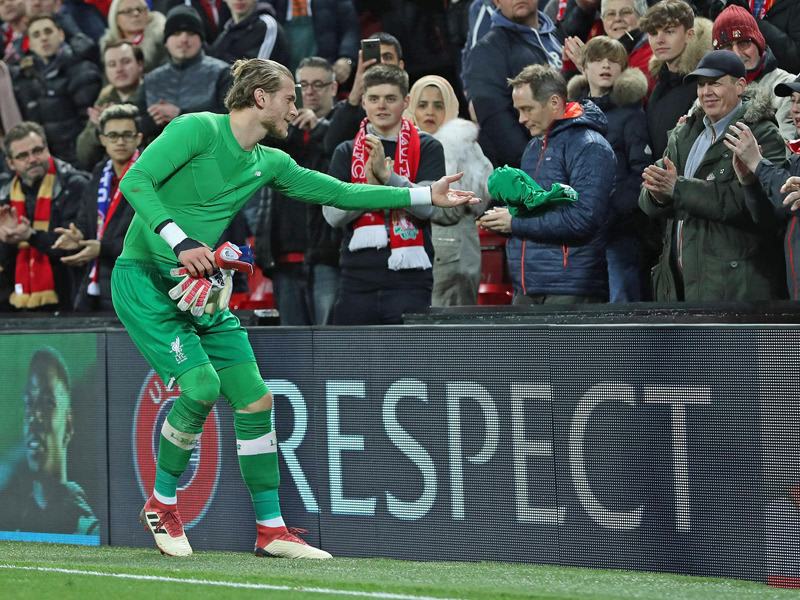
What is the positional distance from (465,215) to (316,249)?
1.18 meters

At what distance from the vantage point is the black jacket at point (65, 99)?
1148 centimetres

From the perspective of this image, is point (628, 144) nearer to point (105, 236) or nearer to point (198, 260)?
point (198, 260)

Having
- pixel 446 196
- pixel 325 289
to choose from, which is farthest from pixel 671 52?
pixel 325 289

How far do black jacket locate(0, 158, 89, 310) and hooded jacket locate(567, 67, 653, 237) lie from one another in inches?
185

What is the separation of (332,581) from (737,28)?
14.2 feet

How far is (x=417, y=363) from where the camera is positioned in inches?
251

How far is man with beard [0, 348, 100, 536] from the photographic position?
7.50 meters

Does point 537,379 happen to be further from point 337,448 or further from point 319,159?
A: point 319,159

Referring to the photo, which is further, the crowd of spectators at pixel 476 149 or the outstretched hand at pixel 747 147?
the crowd of spectators at pixel 476 149

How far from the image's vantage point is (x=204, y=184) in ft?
20.5

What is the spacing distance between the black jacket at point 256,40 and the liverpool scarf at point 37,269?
1.87 metres

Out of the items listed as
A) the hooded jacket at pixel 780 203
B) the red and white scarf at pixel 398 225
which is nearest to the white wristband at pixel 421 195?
→ the red and white scarf at pixel 398 225

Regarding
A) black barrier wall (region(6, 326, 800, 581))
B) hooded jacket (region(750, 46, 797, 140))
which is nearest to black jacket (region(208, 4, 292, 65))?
black barrier wall (region(6, 326, 800, 581))

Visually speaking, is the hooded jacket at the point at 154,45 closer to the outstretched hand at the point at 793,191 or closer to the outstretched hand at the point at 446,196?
the outstretched hand at the point at 446,196
